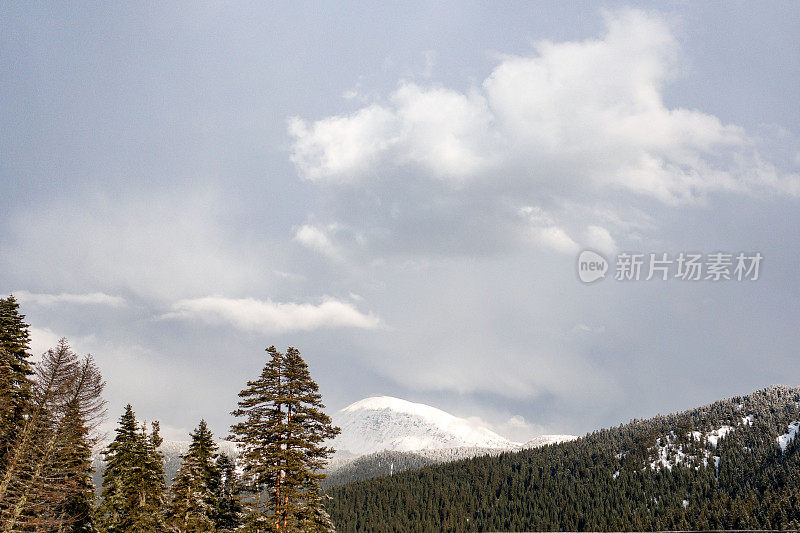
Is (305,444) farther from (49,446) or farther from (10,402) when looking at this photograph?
(10,402)

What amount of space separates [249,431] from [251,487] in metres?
2.98

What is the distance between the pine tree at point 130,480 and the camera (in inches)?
2111

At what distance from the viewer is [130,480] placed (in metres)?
54.9

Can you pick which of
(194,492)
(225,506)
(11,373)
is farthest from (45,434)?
(225,506)

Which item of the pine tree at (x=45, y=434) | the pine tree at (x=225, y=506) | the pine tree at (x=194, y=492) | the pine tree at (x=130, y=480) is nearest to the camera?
the pine tree at (x=45, y=434)

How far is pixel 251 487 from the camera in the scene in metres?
32.1

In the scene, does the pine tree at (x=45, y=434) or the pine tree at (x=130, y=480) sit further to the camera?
the pine tree at (x=130, y=480)

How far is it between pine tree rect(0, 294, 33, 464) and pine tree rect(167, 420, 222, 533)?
14.3 metres

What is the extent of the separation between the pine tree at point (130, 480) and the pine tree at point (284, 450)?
25591 millimetres

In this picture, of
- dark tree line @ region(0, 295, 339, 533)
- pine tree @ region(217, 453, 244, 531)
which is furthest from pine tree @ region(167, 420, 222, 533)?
dark tree line @ region(0, 295, 339, 533)

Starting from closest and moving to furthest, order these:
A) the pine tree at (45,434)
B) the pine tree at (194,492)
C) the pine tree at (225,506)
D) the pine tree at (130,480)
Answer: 1. the pine tree at (45,434)
2. the pine tree at (194,492)
3. the pine tree at (130,480)
4. the pine tree at (225,506)

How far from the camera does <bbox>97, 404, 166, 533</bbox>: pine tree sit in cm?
5362

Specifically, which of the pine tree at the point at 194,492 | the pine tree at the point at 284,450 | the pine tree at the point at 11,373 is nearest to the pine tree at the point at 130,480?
the pine tree at the point at 194,492

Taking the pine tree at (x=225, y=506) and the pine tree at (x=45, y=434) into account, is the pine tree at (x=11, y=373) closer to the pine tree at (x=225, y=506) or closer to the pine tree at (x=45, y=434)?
the pine tree at (x=45, y=434)
